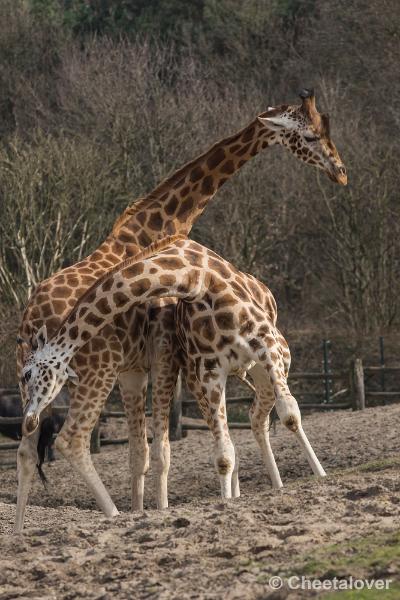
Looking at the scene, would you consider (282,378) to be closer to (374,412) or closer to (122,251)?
(122,251)

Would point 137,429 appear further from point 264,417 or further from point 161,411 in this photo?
point 264,417

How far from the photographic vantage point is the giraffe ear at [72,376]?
10359mm

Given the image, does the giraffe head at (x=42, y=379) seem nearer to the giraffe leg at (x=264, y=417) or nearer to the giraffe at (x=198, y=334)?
the giraffe at (x=198, y=334)

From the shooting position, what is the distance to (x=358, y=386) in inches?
827

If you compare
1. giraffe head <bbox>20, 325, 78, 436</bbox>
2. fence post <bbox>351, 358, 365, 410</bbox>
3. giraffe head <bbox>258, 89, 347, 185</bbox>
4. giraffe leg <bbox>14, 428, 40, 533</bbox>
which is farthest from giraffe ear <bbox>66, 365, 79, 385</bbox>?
fence post <bbox>351, 358, 365, 410</bbox>

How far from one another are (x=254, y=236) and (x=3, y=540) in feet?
65.4

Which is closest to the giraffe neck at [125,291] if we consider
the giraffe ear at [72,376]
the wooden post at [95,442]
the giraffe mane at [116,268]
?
the giraffe mane at [116,268]

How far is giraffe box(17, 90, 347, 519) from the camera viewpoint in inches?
416

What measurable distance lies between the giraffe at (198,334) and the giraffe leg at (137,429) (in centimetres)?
77

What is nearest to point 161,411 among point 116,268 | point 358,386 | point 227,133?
point 116,268

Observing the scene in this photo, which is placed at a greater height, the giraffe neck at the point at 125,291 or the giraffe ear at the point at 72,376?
the giraffe neck at the point at 125,291

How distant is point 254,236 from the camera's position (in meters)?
28.5

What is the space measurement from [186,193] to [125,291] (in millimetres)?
1829

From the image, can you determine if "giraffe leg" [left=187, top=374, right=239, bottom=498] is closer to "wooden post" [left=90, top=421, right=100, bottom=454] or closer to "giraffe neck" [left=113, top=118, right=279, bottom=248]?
"giraffe neck" [left=113, top=118, right=279, bottom=248]
